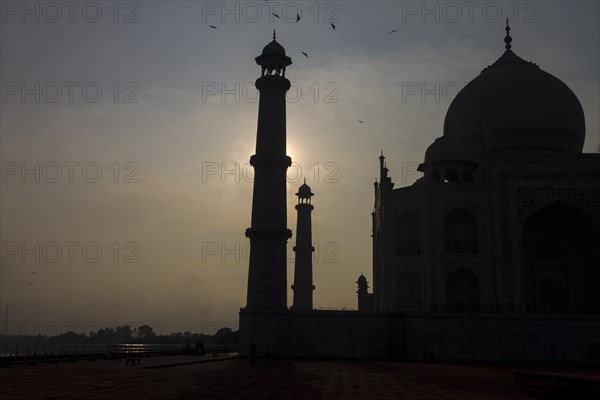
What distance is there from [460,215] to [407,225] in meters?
3.18

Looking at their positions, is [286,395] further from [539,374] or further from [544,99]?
[544,99]

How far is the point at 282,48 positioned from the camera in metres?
35.2

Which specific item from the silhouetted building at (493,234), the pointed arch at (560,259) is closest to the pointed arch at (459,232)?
the silhouetted building at (493,234)

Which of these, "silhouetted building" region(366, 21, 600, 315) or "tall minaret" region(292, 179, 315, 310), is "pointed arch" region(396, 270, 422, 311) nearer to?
"silhouetted building" region(366, 21, 600, 315)

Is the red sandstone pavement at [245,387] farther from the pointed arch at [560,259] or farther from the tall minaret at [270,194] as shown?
the pointed arch at [560,259]

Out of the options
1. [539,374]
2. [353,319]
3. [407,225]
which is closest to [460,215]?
[407,225]

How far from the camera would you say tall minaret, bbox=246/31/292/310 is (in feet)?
107

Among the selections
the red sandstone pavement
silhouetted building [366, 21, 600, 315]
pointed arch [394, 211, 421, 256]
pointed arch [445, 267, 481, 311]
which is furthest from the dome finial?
the red sandstone pavement

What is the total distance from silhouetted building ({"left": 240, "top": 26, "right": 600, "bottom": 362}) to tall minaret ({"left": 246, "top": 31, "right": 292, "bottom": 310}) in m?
0.06

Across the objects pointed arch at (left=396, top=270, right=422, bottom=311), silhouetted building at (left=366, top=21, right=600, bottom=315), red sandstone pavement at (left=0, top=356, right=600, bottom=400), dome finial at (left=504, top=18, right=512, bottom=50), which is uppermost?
dome finial at (left=504, top=18, right=512, bottom=50)

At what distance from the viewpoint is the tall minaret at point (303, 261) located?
162 ft

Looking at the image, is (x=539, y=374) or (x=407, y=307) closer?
(x=539, y=374)

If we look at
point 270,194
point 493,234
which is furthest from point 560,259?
point 270,194

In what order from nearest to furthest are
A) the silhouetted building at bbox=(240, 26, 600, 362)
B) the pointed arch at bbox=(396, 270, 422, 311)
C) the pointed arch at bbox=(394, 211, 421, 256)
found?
the silhouetted building at bbox=(240, 26, 600, 362), the pointed arch at bbox=(396, 270, 422, 311), the pointed arch at bbox=(394, 211, 421, 256)
